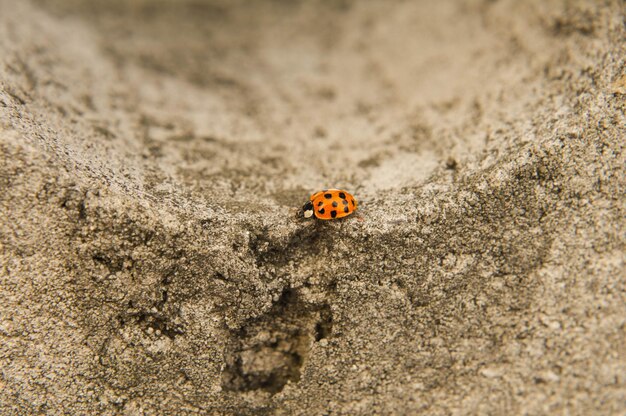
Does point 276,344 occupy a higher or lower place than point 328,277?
lower

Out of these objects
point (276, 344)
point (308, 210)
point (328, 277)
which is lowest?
point (276, 344)

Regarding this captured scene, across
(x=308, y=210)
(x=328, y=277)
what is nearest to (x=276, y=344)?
(x=328, y=277)

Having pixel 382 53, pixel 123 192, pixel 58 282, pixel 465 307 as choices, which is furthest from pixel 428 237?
pixel 382 53

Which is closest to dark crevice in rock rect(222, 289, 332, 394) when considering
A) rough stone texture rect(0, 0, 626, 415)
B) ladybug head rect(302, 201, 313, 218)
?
rough stone texture rect(0, 0, 626, 415)

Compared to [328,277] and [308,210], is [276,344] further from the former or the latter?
[308,210]

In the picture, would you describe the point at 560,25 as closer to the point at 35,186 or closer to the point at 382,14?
the point at 382,14

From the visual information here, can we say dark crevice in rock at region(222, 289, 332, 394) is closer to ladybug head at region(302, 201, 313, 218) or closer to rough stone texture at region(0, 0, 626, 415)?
rough stone texture at region(0, 0, 626, 415)

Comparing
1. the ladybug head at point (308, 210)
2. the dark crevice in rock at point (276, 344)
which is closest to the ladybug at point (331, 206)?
the ladybug head at point (308, 210)

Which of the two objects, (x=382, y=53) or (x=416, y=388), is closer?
(x=416, y=388)
